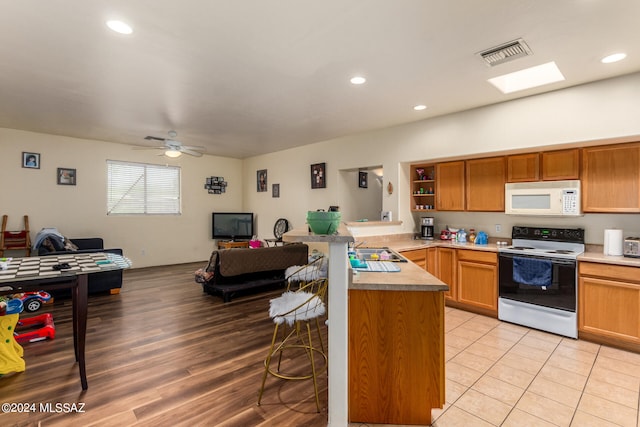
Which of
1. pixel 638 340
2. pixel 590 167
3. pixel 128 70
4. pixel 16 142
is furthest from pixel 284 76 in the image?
pixel 16 142

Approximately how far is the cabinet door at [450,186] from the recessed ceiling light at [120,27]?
3946mm

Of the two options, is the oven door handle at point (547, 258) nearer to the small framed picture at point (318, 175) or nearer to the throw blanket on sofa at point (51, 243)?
the small framed picture at point (318, 175)

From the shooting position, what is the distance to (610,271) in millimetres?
2926

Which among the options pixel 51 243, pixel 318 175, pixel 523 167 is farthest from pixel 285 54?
pixel 51 243

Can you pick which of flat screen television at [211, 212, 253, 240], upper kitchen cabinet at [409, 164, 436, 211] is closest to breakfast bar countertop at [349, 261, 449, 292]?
upper kitchen cabinet at [409, 164, 436, 211]

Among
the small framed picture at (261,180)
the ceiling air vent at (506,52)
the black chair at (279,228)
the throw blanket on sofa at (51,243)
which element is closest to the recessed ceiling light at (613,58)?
the ceiling air vent at (506,52)

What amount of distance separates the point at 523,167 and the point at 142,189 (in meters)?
7.01

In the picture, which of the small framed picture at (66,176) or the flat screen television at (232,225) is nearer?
the small framed picture at (66,176)

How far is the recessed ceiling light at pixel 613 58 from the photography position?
2.58 meters

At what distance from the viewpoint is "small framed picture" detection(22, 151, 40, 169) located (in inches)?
211

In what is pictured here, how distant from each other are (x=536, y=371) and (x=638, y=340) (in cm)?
115

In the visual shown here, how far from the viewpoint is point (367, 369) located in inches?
74.9

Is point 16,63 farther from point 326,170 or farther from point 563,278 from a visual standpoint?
point 563,278

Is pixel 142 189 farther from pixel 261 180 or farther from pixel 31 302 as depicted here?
pixel 31 302
